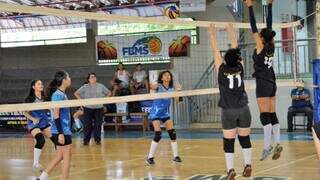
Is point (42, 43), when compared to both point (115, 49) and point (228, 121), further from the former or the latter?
point (228, 121)

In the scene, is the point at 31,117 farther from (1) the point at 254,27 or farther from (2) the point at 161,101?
(1) the point at 254,27

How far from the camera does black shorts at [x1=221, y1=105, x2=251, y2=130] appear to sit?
22.5 feet

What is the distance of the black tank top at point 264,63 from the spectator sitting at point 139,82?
10.1 m

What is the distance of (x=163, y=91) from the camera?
31.9 ft

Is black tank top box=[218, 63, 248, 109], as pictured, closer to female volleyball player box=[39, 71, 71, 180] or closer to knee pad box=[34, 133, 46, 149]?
female volleyball player box=[39, 71, 71, 180]

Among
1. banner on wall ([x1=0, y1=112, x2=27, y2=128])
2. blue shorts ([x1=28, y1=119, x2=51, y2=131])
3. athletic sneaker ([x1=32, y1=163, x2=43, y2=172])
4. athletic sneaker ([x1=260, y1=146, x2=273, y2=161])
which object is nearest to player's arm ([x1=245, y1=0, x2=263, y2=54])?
athletic sneaker ([x1=260, y1=146, x2=273, y2=161])

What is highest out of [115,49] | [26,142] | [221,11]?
[221,11]

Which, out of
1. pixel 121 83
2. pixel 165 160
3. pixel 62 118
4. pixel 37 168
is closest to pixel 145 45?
pixel 121 83

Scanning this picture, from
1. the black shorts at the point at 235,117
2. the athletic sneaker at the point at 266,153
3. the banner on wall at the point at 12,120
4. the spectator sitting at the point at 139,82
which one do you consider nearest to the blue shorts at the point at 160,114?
the athletic sneaker at the point at 266,153

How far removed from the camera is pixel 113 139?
1532 centimetres

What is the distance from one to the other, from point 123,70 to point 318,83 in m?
8.40

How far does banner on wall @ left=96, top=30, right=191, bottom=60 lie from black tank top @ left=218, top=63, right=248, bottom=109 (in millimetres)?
11143

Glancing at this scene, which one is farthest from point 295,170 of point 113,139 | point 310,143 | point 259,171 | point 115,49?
point 115,49

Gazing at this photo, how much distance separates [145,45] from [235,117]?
1180 centimetres
